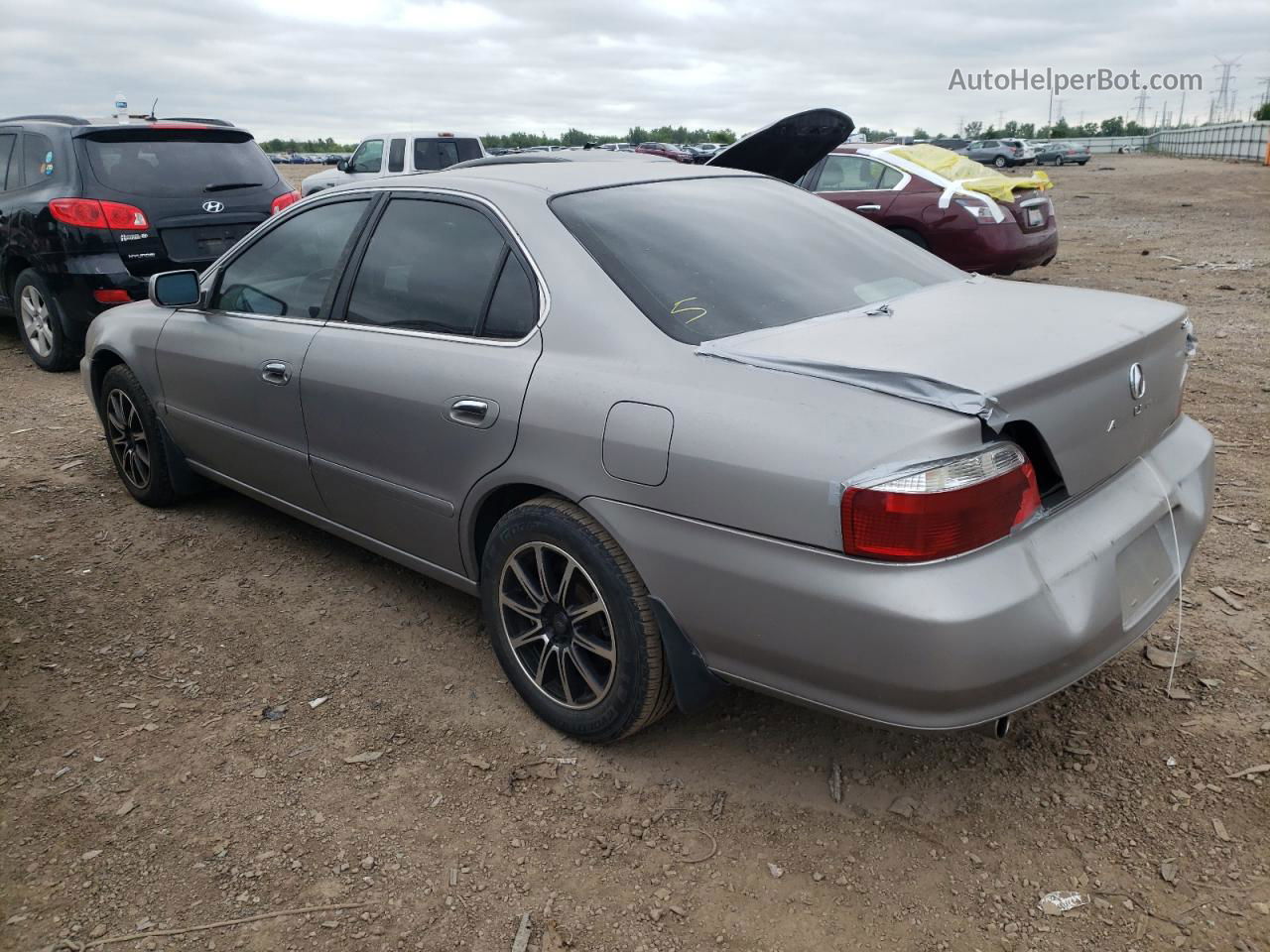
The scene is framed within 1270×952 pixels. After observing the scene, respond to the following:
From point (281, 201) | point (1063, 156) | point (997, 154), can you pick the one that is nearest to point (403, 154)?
point (281, 201)

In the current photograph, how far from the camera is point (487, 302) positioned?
113 inches

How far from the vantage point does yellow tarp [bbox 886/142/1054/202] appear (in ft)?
29.9

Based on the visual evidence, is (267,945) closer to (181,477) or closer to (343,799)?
(343,799)

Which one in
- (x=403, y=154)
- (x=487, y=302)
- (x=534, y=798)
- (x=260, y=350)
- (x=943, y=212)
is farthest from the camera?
(x=403, y=154)

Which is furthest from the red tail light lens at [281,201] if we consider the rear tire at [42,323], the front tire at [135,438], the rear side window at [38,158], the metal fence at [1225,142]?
the metal fence at [1225,142]

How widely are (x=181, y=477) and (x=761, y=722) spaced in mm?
3077

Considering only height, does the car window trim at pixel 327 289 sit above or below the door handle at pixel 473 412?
above

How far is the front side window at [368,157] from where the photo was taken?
1511 cm

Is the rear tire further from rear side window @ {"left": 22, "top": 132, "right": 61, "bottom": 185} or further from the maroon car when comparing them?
the maroon car

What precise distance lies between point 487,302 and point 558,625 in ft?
3.21

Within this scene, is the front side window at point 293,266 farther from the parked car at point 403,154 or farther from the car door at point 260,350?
the parked car at point 403,154

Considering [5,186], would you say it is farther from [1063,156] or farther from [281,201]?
[1063,156]

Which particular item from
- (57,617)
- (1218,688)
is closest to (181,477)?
(57,617)

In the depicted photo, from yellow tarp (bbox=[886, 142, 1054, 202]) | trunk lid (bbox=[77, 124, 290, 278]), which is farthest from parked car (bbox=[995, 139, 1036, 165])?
trunk lid (bbox=[77, 124, 290, 278])
